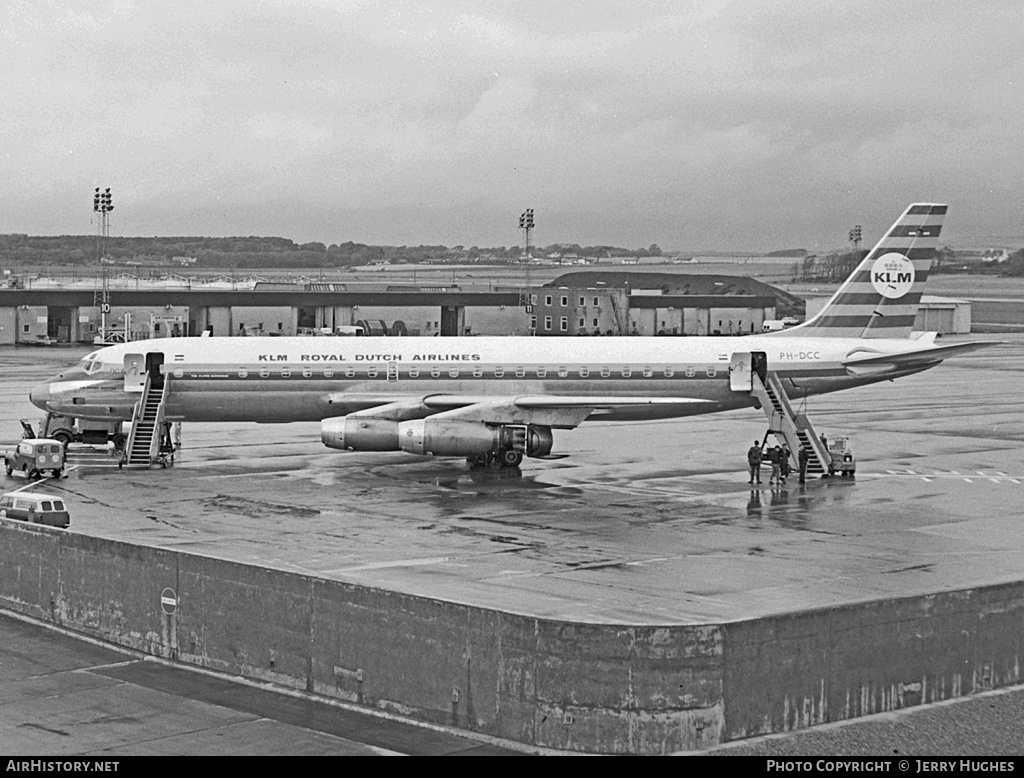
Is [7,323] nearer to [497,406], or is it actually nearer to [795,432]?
[497,406]

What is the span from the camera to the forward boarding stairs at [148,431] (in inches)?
1976

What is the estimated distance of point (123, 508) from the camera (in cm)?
4119

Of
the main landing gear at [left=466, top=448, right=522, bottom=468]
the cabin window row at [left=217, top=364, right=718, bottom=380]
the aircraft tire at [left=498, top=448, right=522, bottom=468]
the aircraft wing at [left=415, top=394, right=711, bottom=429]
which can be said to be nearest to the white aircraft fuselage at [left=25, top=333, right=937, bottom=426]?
the cabin window row at [left=217, top=364, right=718, bottom=380]

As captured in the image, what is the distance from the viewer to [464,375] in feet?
167

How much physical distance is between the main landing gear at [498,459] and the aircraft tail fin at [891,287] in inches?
457

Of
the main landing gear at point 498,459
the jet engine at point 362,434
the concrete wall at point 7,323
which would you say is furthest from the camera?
the concrete wall at point 7,323

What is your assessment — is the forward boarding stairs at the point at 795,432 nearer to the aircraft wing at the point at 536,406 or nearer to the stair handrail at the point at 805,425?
→ the stair handrail at the point at 805,425

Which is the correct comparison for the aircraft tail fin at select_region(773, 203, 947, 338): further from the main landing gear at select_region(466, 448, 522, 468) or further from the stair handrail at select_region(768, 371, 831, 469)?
the main landing gear at select_region(466, 448, 522, 468)

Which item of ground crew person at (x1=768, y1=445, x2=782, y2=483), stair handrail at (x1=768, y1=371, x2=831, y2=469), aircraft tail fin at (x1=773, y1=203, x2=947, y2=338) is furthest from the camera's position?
aircraft tail fin at (x1=773, y1=203, x2=947, y2=338)

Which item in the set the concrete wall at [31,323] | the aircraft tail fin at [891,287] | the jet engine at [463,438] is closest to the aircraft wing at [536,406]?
the jet engine at [463,438]

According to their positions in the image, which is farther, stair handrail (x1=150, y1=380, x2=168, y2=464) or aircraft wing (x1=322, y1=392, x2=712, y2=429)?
stair handrail (x1=150, y1=380, x2=168, y2=464)

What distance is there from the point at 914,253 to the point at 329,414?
22.1 m

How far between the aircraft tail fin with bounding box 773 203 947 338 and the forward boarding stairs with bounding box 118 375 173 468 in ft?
74.3

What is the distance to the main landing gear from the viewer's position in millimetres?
48812
